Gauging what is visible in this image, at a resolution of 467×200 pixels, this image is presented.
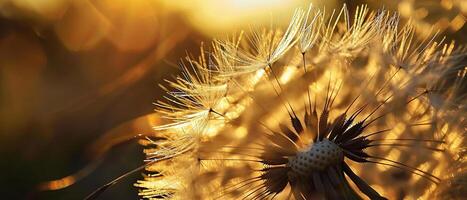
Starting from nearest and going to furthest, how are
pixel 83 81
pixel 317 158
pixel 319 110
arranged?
1. pixel 317 158
2. pixel 319 110
3. pixel 83 81

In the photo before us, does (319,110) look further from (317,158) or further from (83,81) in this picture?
(83,81)

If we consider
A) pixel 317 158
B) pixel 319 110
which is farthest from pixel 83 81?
pixel 317 158

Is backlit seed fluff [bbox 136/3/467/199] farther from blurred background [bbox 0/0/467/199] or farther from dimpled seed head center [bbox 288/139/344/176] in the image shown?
blurred background [bbox 0/0/467/199]

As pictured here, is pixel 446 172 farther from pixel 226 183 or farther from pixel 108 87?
pixel 108 87

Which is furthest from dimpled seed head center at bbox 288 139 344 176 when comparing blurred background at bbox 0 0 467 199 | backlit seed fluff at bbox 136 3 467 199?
blurred background at bbox 0 0 467 199

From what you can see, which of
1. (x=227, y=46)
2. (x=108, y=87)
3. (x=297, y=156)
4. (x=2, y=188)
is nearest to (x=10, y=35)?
(x=108, y=87)

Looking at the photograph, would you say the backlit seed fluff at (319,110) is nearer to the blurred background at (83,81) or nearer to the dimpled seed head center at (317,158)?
the dimpled seed head center at (317,158)
